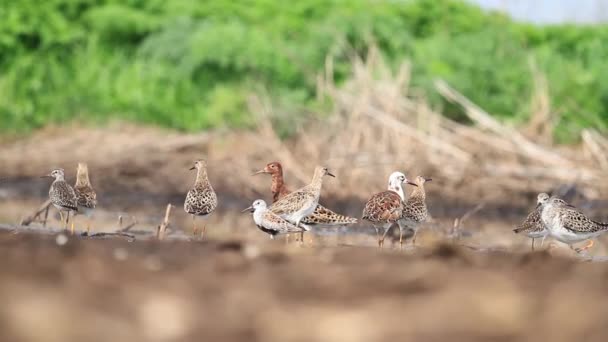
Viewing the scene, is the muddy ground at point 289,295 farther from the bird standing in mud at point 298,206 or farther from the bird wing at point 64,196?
the bird standing in mud at point 298,206

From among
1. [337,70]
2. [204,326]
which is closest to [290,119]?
[337,70]

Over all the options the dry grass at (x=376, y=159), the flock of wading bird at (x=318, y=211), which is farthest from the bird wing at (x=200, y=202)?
the dry grass at (x=376, y=159)

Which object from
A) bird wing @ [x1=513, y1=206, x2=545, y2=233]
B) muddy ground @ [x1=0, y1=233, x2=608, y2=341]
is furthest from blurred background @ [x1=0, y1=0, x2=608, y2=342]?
bird wing @ [x1=513, y1=206, x2=545, y2=233]

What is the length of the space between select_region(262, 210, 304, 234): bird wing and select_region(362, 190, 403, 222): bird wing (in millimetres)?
491

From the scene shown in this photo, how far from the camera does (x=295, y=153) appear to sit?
16031 mm

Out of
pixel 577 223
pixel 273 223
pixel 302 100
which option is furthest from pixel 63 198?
pixel 302 100

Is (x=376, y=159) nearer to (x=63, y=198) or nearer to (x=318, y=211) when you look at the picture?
(x=318, y=211)

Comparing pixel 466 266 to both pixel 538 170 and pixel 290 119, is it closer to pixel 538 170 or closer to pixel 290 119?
pixel 538 170

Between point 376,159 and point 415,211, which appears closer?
point 415,211

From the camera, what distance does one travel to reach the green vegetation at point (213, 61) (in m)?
Answer: 18.9

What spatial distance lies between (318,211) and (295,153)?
8.74 meters

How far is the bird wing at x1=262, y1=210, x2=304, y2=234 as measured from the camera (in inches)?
249

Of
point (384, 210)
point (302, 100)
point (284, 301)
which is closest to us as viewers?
point (284, 301)

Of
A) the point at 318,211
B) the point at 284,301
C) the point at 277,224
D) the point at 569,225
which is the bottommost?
the point at 284,301
